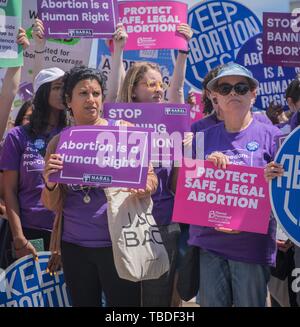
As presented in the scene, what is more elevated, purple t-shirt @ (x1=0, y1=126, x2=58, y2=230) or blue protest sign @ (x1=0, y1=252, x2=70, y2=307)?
purple t-shirt @ (x1=0, y1=126, x2=58, y2=230)

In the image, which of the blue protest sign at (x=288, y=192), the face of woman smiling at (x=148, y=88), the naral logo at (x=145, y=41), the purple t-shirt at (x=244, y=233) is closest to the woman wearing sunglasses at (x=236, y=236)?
the purple t-shirt at (x=244, y=233)

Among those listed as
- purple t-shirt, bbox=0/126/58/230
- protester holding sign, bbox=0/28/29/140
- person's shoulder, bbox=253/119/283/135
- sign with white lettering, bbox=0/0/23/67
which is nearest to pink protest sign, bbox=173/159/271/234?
person's shoulder, bbox=253/119/283/135

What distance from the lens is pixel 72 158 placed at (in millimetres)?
4191

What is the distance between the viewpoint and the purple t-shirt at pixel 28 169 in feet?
15.9

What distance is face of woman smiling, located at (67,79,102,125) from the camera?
14.4 ft

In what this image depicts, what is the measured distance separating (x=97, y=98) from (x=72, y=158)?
1.47ft

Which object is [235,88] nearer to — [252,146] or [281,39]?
[252,146]

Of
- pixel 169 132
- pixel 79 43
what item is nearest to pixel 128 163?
pixel 169 132

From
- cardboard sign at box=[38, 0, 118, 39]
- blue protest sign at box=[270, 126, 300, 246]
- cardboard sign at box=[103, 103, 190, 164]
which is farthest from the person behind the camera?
cardboard sign at box=[38, 0, 118, 39]

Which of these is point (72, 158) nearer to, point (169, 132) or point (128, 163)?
point (128, 163)

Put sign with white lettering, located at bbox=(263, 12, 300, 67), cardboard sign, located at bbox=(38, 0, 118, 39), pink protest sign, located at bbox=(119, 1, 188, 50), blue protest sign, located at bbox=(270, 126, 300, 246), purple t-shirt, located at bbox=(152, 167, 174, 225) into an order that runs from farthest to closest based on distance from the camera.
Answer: sign with white lettering, located at bbox=(263, 12, 300, 67), pink protest sign, located at bbox=(119, 1, 188, 50), cardboard sign, located at bbox=(38, 0, 118, 39), purple t-shirt, located at bbox=(152, 167, 174, 225), blue protest sign, located at bbox=(270, 126, 300, 246)

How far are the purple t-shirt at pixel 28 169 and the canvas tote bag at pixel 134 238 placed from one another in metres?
0.86

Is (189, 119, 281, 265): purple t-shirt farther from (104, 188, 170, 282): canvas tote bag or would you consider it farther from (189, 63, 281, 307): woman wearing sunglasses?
(104, 188, 170, 282): canvas tote bag
